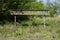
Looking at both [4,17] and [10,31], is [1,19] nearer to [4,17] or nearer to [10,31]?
[4,17]

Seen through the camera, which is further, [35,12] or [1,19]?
[1,19]

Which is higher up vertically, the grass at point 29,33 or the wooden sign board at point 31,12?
the wooden sign board at point 31,12

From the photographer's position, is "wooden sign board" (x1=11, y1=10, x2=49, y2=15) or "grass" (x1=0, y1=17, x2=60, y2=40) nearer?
"grass" (x1=0, y1=17, x2=60, y2=40)

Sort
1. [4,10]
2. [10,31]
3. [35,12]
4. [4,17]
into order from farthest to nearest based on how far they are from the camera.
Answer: [4,17] → [4,10] → [35,12] → [10,31]

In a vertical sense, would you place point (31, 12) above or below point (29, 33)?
above

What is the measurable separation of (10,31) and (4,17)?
553 centimetres

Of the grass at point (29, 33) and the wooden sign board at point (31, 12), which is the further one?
the wooden sign board at point (31, 12)

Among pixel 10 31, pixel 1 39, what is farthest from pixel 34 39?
pixel 10 31

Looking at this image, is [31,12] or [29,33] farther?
[31,12]

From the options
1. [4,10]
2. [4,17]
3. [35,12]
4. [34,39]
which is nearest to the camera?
[34,39]

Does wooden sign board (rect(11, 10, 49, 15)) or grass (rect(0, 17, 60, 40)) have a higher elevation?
wooden sign board (rect(11, 10, 49, 15))

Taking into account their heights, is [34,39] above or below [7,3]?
below

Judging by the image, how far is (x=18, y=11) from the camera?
16.7 meters

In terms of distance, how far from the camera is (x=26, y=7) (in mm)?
19078
